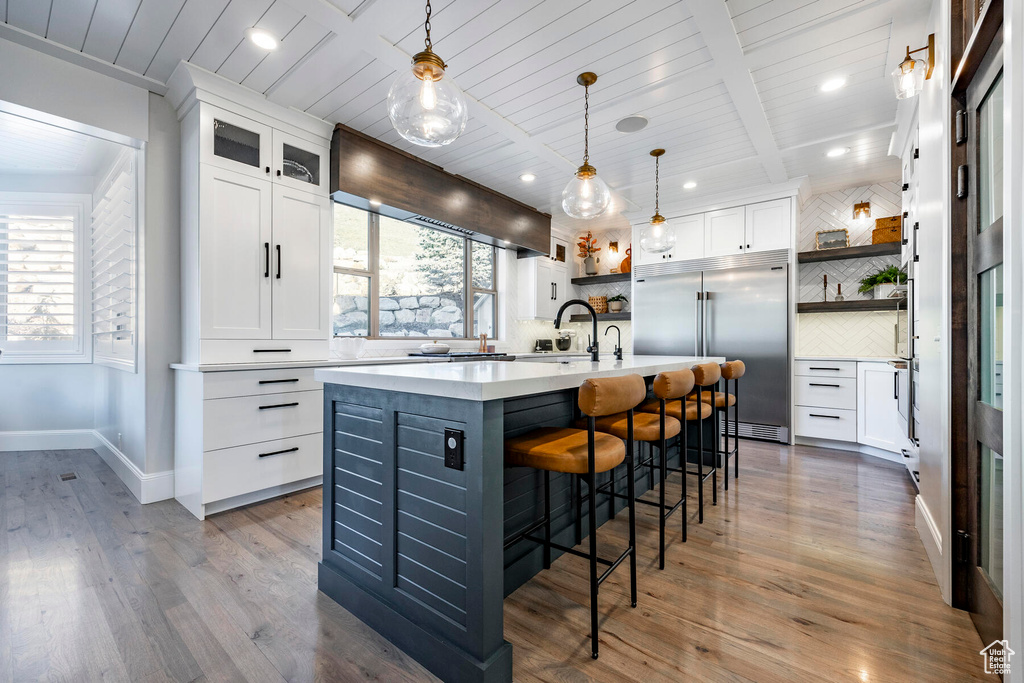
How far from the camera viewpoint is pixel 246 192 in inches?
112

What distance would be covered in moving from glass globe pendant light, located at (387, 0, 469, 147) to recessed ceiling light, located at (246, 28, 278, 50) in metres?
1.16

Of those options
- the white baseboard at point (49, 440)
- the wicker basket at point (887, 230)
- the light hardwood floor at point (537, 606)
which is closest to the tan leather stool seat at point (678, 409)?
the light hardwood floor at point (537, 606)

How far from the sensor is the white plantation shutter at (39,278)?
161 inches

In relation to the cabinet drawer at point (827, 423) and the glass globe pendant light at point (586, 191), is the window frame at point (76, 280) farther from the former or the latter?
Result: the cabinet drawer at point (827, 423)

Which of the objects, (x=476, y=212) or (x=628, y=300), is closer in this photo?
(x=476, y=212)

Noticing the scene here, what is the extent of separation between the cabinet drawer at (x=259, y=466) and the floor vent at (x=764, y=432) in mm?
4032

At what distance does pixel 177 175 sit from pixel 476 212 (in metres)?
2.48

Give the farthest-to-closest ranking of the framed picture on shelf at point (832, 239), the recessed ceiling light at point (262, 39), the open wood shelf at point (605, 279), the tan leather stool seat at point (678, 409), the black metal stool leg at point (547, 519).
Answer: the open wood shelf at point (605, 279), the framed picture on shelf at point (832, 239), the tan leather stool seat at point (678, 409), the recessed ceiling light at point (262, 39), the black metal stool leg at point (547, 519)

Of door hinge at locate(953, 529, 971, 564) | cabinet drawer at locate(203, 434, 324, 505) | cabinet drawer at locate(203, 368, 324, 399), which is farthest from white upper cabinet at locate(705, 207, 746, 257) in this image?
cabinet drawer at locate(203, 434, 324, 505)

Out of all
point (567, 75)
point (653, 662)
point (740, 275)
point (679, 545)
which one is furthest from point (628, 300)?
point (653, 662)

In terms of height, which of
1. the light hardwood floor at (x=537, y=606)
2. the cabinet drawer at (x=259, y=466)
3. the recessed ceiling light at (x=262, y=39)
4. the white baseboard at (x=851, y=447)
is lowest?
the light hardwood floor at (x=537, y=606)

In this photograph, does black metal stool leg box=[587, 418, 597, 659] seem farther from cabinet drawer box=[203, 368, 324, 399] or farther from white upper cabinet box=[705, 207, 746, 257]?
white upper cabinet box=[705, 207, 746, 257]

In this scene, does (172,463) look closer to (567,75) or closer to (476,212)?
(476,212)

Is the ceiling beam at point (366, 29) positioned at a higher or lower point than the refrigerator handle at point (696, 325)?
higher
